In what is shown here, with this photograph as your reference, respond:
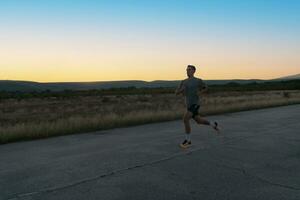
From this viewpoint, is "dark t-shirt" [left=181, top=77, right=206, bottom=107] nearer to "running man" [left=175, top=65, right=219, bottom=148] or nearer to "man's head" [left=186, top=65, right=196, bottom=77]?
"running man" [left=175, top=65, right=219, bottom=148]

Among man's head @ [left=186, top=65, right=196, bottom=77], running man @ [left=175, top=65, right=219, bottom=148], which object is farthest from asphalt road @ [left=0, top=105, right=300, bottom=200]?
man's head @ [left=186, top=65, right=196, bottom=77]

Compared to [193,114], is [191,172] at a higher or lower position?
lower

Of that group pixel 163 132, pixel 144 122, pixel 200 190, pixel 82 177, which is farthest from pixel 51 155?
pixel 144 122

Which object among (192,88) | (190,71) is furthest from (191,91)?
(190,71)

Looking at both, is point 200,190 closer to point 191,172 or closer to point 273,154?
point 191,172

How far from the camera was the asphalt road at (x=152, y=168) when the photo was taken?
6.25 metres

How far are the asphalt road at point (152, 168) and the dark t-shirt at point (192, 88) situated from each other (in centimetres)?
114

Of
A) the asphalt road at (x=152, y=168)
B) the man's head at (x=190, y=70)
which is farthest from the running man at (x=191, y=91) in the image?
the asphalt road at (x=152, y=168)

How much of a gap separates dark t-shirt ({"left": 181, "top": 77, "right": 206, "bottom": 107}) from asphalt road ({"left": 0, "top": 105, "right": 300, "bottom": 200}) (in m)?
1.14

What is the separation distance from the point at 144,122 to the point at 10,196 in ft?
39.6

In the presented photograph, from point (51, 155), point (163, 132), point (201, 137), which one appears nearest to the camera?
point (51, 155)

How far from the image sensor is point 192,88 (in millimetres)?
10477

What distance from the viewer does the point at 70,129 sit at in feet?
48.8

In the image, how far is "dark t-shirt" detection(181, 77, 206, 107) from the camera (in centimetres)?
1047
